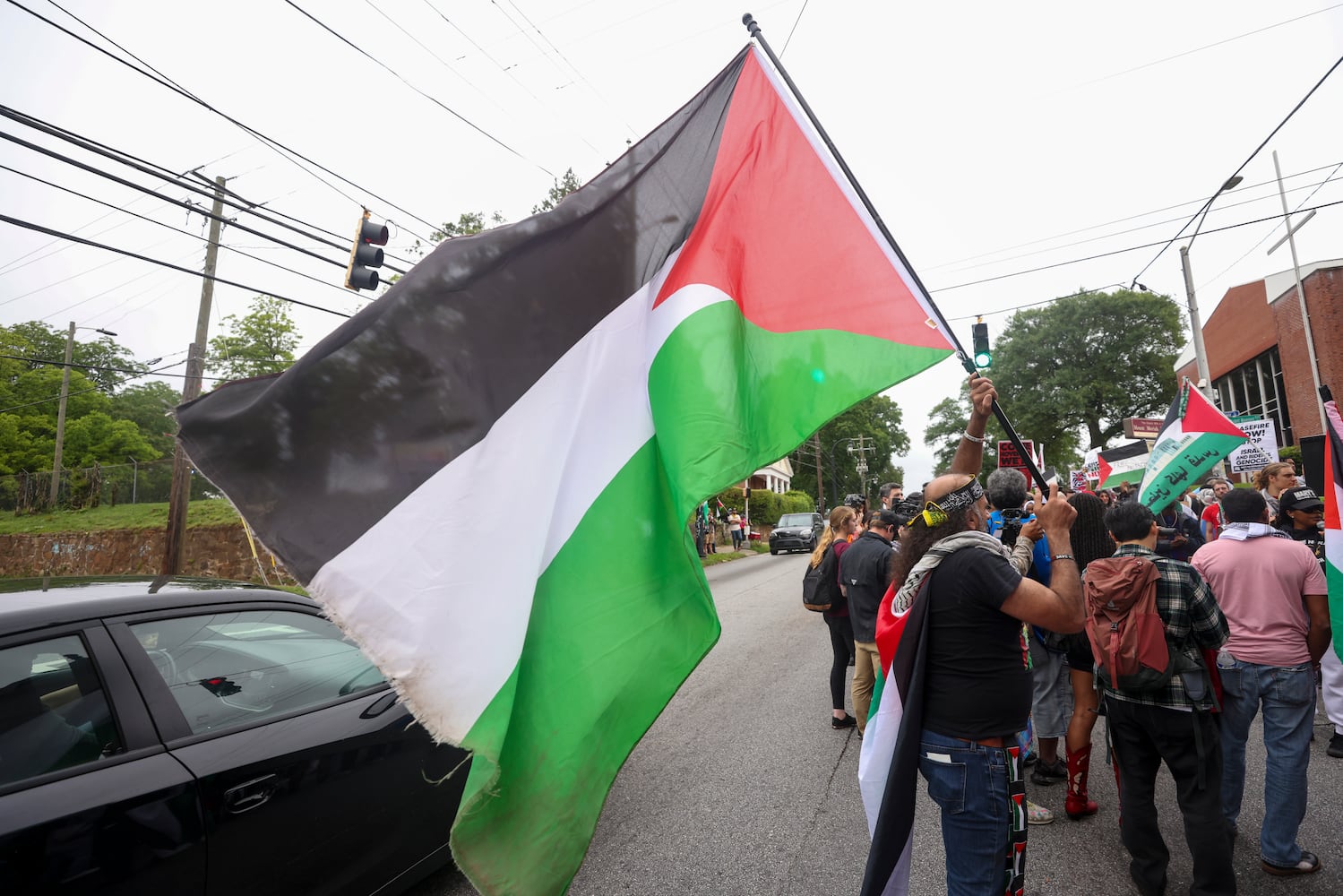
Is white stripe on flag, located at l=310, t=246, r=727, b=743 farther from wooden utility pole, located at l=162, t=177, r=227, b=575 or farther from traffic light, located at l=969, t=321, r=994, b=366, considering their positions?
wooden utility pole, located at l=162, t=177, r=227, b=575

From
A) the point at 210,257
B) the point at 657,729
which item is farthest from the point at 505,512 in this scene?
the point at 210,257

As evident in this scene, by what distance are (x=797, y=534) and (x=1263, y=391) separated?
19.5m

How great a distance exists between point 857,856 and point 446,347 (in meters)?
3.17

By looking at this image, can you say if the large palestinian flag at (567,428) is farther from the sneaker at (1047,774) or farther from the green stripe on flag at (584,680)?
the sneaker at (1047,774)

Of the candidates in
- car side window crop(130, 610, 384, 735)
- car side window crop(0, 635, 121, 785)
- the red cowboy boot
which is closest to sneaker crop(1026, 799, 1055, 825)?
the red cowboy boot

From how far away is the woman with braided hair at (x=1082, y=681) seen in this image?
153 inches

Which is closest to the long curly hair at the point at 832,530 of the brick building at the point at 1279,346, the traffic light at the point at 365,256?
the traffic light at the point at 365,256

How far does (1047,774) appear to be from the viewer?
14.5 feet

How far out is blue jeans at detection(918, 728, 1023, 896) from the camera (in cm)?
222

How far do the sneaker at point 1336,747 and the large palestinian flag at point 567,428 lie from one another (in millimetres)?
A: 4742

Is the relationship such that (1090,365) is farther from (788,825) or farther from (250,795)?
(250,795)

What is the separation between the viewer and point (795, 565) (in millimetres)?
21141

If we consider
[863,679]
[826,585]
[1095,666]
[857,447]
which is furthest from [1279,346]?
[857,447]

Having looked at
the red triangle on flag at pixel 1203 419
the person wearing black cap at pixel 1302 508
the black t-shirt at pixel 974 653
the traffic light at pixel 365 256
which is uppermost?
the traffic light at pixel 365 256
